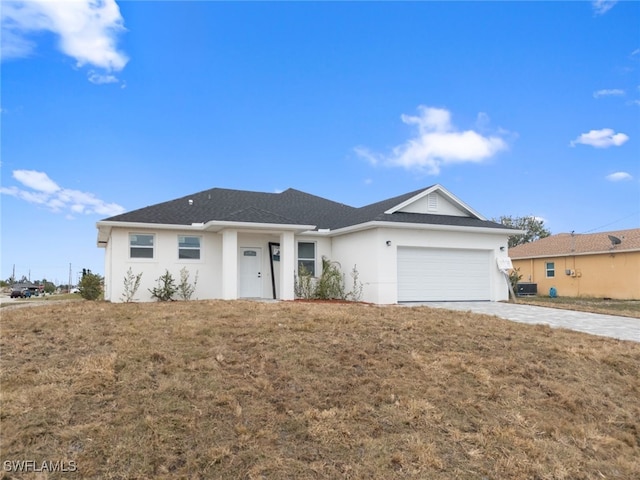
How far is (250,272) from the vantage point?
16.1 meters

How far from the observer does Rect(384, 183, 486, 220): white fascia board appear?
1658 cm

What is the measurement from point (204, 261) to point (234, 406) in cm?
1094

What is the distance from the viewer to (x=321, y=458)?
4.34 meters

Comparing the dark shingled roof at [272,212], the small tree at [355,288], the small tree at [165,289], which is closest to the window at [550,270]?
the dark shingled roof at [272,212]

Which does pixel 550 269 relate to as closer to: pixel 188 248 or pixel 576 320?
pixel 576 320

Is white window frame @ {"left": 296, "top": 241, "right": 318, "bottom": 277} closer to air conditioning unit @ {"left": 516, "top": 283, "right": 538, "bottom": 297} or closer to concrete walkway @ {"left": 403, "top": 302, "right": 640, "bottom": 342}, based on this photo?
concrete walkway @ {"left": 403, "top": 302, "right": 640, "bottom": 342}

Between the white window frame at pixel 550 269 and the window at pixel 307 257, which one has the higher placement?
the window at pixel 307 257

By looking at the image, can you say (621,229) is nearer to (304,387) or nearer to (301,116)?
(301,116)

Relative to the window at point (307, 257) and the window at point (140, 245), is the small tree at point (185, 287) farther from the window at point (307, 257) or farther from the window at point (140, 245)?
the window at point (307, 257)

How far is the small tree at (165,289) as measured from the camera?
1450 cm

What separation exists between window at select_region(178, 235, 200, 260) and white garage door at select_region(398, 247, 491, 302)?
7332mm

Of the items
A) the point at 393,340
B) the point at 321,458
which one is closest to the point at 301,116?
the point at 393,340

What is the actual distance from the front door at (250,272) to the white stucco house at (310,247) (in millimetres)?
37

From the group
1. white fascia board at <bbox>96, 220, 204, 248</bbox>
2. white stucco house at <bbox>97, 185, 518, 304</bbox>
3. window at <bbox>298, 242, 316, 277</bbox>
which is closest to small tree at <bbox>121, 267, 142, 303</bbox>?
white stucco house at <bbox>97, 185, 518, 304</bbox>
